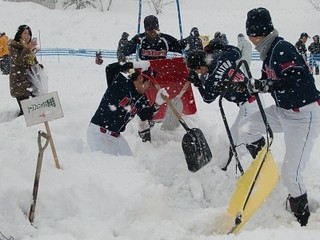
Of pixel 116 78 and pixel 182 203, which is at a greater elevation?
pixel 116 78

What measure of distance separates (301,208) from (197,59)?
1.81m

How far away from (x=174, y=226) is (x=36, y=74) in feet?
11.8

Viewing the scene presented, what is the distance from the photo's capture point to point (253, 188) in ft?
10.1

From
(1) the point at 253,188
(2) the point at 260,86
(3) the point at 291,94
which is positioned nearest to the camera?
(1) the point at 253,188

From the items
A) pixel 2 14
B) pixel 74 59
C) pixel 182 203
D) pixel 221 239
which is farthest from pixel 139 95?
pixel 2 14

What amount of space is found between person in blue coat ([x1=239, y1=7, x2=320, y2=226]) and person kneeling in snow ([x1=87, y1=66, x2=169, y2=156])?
137 cm

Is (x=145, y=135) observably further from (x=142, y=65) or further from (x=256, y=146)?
(x=256, y=146)

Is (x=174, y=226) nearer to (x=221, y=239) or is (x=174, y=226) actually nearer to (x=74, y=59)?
(x=221, y=239)

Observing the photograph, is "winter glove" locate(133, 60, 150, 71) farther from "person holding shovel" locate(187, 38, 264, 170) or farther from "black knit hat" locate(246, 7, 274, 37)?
"black knit hat" locate(246, 7, 274, 37)

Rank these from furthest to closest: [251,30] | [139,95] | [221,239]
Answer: [139,95], [251,30], [221,239]

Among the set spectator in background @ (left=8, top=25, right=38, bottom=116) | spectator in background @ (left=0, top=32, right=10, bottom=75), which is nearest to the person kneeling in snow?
spectator in background @ (left=8, top=25, right=38, bottom=116)

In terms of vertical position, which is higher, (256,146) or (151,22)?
(151,22)

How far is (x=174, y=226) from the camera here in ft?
9.72

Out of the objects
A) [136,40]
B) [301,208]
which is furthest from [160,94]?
[301,208]
